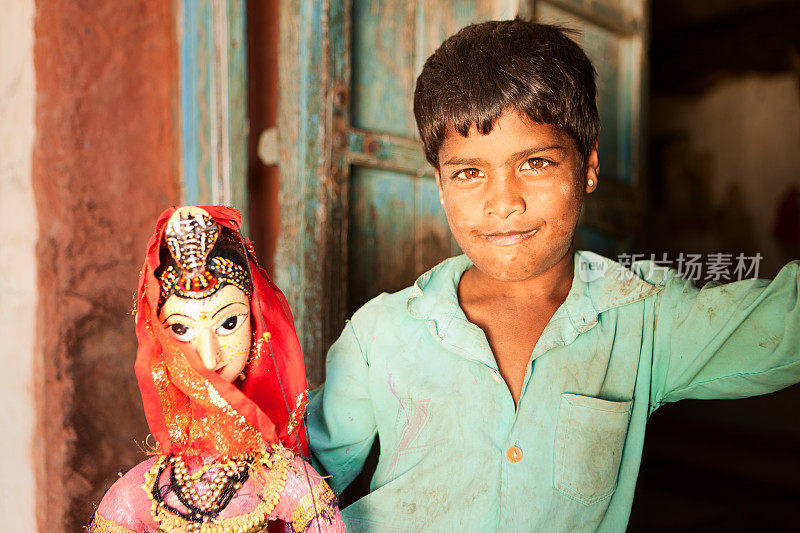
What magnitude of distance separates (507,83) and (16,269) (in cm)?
129

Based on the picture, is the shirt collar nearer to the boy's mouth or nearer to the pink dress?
the boy's mouth

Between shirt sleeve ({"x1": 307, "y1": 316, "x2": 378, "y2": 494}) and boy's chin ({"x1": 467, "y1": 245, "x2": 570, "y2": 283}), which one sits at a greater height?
boy's chin ({"x1": 467, "y1": 245, "x2": 570, "y2": 283})

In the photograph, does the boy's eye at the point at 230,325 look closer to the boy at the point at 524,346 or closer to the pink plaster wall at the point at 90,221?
the boy at the point at 524,346

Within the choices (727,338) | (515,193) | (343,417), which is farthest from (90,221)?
(727,338)

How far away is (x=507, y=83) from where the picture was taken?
1.22 metres

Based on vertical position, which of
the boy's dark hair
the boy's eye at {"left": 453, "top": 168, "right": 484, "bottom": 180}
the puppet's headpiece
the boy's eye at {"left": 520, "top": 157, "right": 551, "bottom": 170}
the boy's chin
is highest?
the boy's dark hair

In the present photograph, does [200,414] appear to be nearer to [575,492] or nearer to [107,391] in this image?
[107,391]

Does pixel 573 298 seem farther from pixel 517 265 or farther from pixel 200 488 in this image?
pixel 200 488

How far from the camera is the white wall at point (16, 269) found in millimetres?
1522

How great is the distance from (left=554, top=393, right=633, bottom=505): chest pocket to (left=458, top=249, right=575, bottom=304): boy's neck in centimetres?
24

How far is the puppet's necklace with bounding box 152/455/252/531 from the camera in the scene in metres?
1.06

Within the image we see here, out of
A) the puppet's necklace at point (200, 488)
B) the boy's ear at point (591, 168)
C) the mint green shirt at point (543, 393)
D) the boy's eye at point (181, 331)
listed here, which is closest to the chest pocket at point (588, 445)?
the mint green shirt at point (543, 393)

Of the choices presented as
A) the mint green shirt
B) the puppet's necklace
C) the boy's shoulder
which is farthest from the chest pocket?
the puppet's necklace

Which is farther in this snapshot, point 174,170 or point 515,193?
point 174,170
